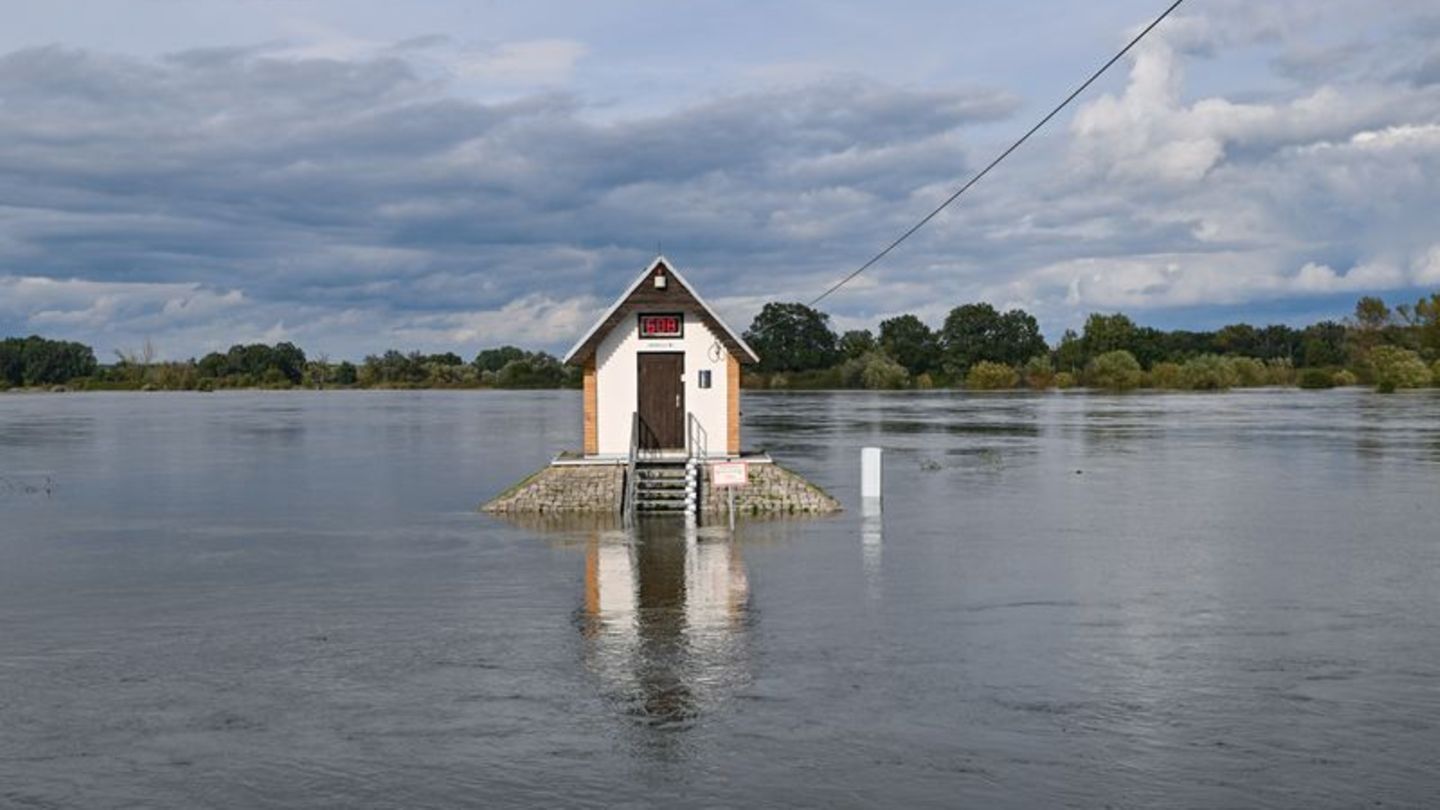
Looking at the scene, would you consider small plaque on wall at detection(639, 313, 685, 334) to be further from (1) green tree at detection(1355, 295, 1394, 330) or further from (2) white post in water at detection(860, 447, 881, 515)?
(1) green tree at detection(1355, 295, 1394, 330)

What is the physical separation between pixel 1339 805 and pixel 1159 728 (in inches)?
79.1

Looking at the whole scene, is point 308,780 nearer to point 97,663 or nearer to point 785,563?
point 97,663

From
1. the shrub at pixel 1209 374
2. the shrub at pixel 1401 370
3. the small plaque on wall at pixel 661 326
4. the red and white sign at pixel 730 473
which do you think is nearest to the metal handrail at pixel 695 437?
the small plaque on wall at pixel 661 326

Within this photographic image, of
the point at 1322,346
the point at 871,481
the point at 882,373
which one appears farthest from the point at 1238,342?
the point at 871,481

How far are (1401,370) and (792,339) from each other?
257 feet

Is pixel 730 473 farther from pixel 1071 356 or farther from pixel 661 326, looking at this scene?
pixel 1071 356

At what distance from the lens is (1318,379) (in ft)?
482

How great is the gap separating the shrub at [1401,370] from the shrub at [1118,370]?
3377cm

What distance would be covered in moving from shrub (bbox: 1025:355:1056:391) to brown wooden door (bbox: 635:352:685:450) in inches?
5558

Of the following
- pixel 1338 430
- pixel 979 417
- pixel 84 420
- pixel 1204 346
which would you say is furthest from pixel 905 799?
pixel 1204 346

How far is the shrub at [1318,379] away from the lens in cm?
14650

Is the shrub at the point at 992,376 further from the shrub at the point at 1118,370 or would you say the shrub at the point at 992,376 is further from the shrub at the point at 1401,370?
the shrub at the point at 1401,370

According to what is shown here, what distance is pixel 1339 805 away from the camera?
979 centimetres

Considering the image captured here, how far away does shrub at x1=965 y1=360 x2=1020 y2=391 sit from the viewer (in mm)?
167000
